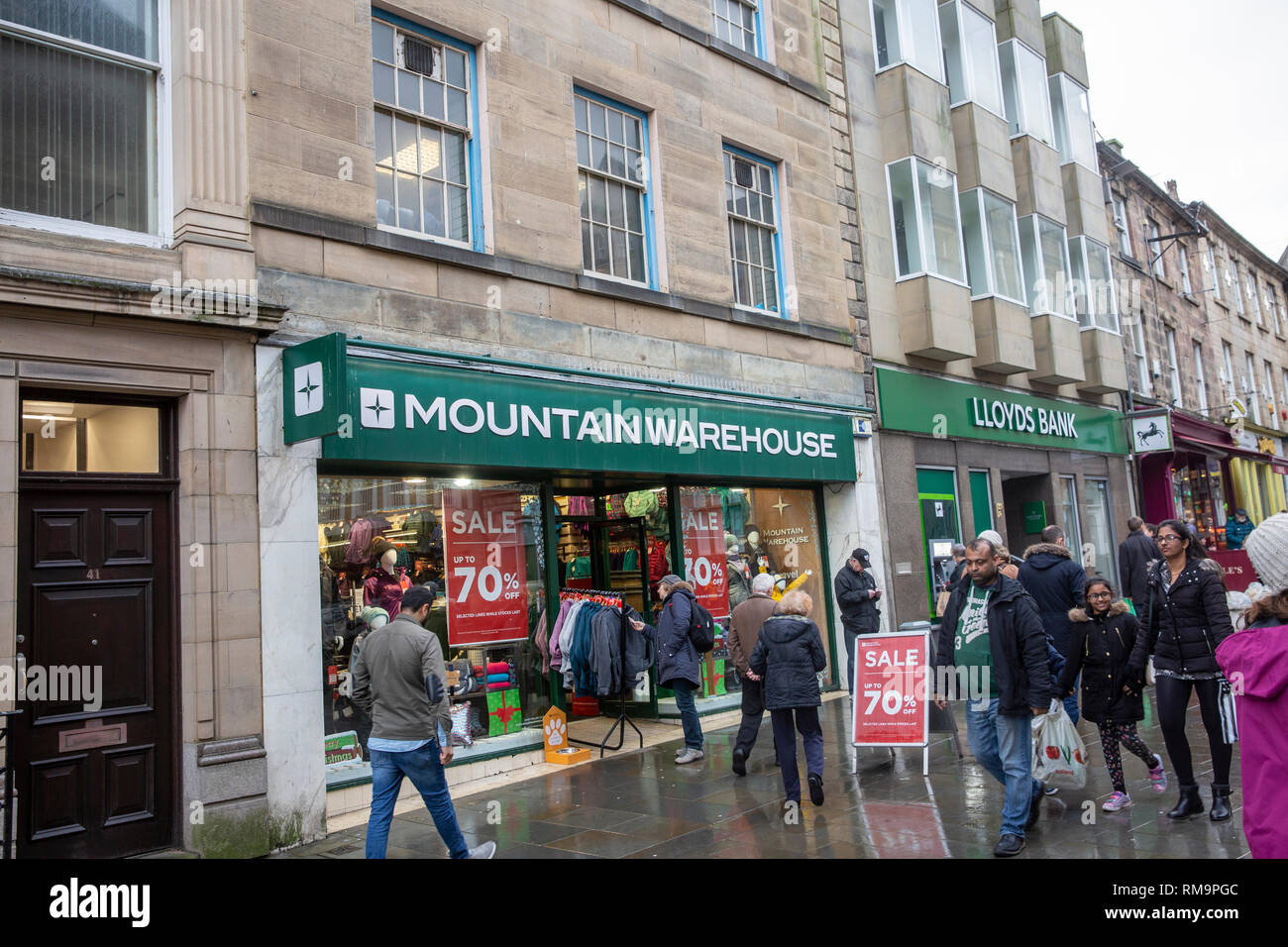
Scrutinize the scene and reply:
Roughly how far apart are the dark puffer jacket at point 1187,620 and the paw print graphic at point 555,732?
17.5ft

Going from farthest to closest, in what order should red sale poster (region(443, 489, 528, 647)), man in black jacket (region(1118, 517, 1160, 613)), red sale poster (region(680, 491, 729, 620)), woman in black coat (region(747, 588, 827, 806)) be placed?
man in black jacket (region(1118, 517, 1160, 613))
red sale poster (region(680, 491, 729, 620))
red sale poster (region(443, 489, 528, 647))
woman in black coat (region(747, 588, 827, 806))

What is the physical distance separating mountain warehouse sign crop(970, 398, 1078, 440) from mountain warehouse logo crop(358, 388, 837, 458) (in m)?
4.32

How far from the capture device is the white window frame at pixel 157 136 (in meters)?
7.07

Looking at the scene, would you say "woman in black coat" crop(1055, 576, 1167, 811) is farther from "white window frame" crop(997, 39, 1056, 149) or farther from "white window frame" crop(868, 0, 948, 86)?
"white window frame" crop(997, 39, 1056, 149)

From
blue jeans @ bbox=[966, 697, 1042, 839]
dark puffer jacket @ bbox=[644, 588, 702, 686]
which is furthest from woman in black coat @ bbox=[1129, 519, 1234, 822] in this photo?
dark puffer jacket @ bbox=[644, 588, 702, 686]

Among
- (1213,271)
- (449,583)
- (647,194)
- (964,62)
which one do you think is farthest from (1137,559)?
(1213,271)

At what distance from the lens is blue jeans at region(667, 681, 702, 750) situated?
30.8 ft

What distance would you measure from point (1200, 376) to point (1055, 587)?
2225 cm

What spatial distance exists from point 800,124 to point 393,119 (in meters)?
6.74

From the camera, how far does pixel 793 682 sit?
23.7 feet

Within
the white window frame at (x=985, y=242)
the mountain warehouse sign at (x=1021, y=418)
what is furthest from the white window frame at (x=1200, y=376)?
the white window frame at (x=985, y=242)

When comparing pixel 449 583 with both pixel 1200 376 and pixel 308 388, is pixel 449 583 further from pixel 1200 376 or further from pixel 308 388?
pixel 1200 376

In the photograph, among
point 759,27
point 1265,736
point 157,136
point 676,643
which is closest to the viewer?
point 1265,736

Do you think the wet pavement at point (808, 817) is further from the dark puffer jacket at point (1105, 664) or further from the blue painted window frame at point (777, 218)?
the blue painted window frame at point (777, 218)
